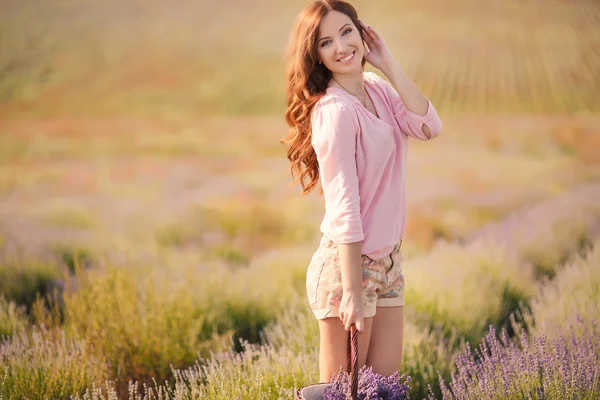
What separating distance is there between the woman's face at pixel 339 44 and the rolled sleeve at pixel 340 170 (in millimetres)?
196

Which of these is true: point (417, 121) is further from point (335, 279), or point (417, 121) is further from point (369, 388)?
point (369, 388)

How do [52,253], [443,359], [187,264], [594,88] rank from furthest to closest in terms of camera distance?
[594,88], [52,253], [187,264], [443,359]

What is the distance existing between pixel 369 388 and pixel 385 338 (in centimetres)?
26

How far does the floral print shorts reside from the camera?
2189mm

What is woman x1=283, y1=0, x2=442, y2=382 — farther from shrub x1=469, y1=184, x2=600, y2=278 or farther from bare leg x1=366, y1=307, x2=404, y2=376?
shrub x1=469, y1=184, x2=600, y2=278

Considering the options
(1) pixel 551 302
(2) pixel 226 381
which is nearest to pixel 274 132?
(1) pixel 551 302

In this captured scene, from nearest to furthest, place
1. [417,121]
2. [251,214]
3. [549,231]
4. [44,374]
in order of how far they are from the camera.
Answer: [417,121] → [44,374] → [549,231] → [251,214]

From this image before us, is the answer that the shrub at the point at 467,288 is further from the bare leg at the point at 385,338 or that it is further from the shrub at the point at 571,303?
the bare leg at the point at 385,338

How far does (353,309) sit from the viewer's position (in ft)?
6.84

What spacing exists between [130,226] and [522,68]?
7144mm

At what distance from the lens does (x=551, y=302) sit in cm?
414

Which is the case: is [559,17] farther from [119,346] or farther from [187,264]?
[119,346]

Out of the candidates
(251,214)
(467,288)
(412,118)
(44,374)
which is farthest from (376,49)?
(251,214)

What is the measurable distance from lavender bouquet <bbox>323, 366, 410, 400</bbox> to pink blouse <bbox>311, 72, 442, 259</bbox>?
40 centimetres
